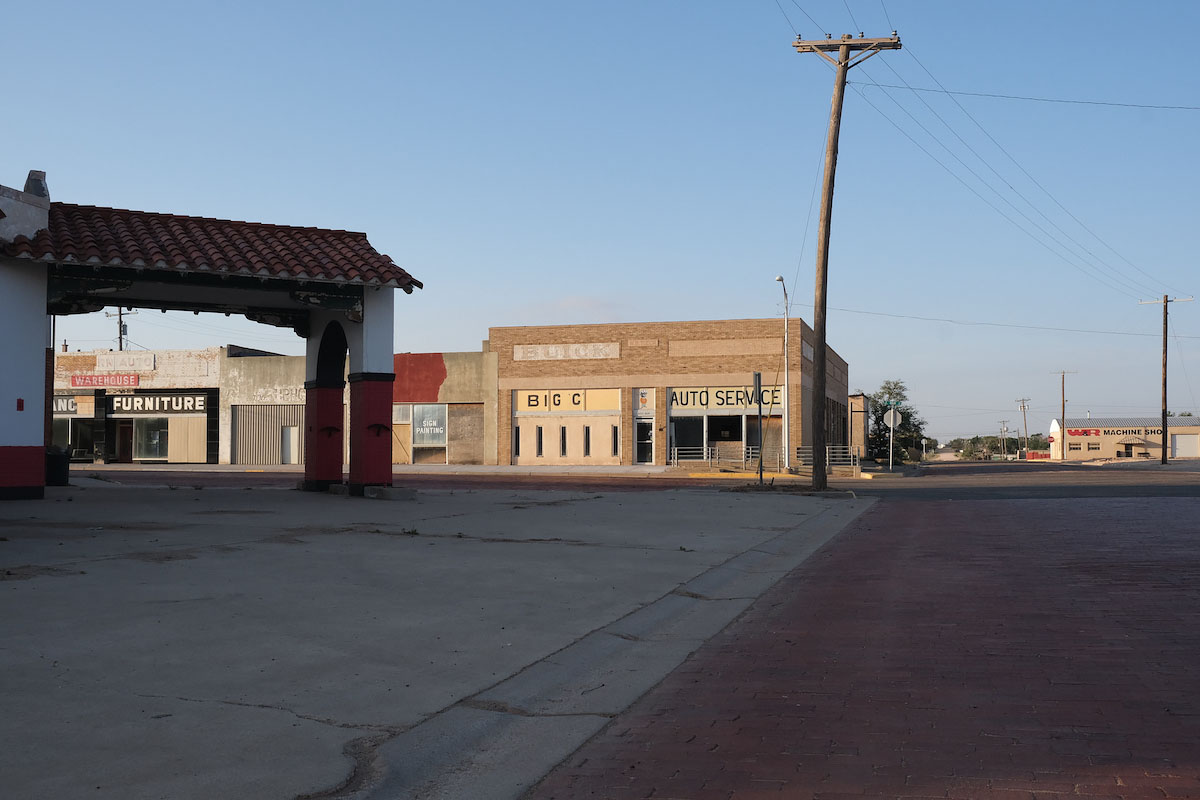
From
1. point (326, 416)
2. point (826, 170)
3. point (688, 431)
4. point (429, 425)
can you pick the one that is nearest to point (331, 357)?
point (326, 416)

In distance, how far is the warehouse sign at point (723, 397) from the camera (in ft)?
160

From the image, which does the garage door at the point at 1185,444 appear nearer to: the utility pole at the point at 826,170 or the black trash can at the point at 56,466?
the utility pole at the point at 826,170

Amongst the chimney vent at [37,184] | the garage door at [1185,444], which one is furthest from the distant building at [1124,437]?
the chimney vent at [37,184]

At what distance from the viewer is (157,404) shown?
55469 mm

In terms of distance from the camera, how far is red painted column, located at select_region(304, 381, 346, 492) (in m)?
23.6

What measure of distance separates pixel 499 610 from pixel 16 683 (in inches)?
151

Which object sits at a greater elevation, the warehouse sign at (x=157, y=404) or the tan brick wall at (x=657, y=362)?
the tan brick wall at (x=657, y=362)

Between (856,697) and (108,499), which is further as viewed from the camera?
(108,499)

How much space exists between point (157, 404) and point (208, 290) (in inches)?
1504

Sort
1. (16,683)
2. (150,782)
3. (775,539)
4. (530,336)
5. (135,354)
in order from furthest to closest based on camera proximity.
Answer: (135,354), (530,336), (775,539), (16,683), (150,782)

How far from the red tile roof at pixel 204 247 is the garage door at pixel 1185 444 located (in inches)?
4794

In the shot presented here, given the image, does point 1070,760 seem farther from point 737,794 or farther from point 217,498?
point 217,498

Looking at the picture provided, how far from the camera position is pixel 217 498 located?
20562mm

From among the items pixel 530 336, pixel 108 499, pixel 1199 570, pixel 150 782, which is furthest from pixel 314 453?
pixel 530 336
